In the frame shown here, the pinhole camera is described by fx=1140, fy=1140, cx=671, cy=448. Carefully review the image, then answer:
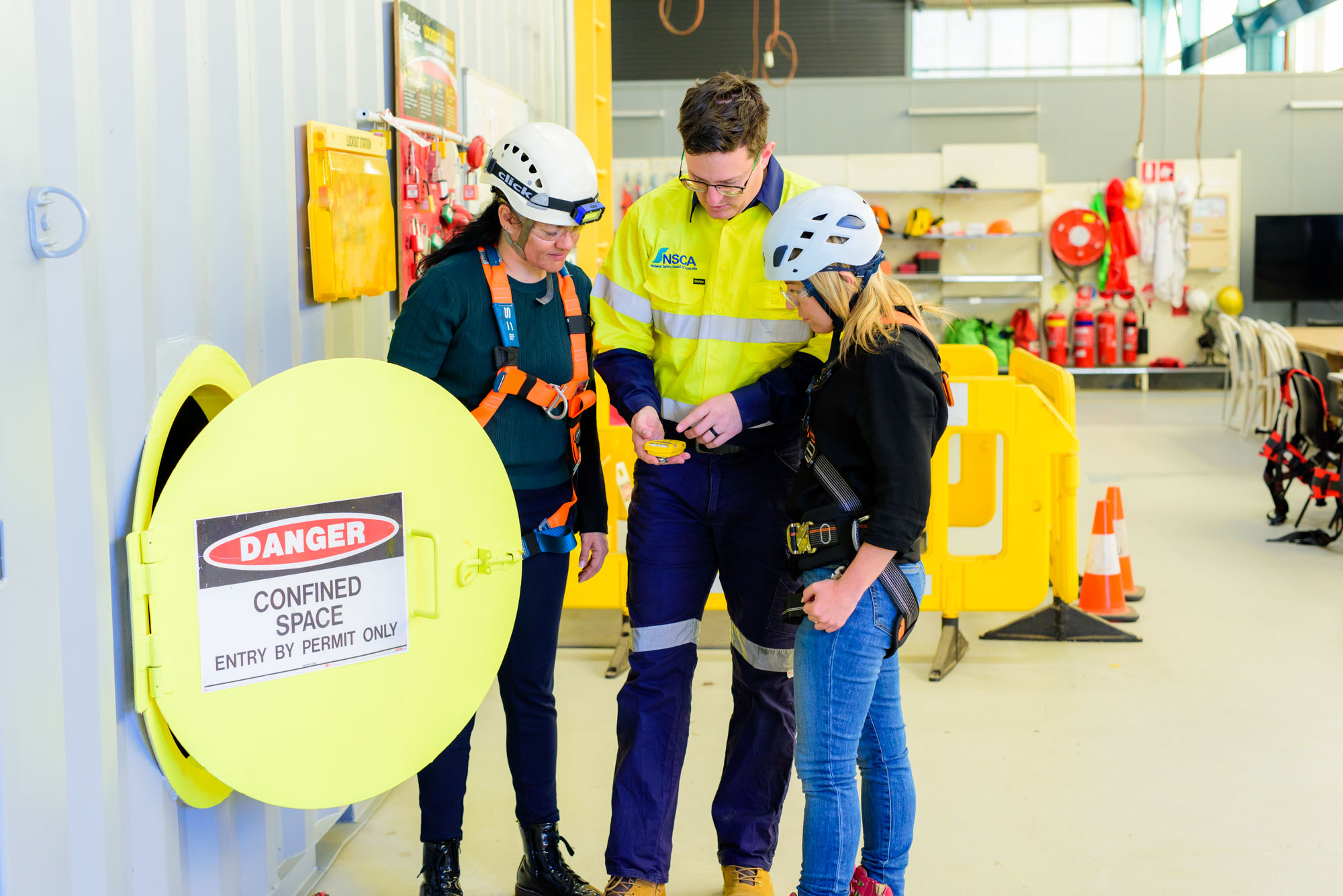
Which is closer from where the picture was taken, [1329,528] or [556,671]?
[556,671]

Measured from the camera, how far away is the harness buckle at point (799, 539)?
2.32 metres

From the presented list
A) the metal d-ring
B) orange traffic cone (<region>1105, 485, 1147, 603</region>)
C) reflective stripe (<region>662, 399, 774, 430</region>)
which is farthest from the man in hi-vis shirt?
orange traffic cone (<region>1105, 485, 1147, 603</region>)

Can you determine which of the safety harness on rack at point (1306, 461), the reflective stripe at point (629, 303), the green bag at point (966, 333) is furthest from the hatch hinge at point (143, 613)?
the green bag at point (966, 333)

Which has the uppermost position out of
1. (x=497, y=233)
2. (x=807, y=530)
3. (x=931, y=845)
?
(x=497, y=233)

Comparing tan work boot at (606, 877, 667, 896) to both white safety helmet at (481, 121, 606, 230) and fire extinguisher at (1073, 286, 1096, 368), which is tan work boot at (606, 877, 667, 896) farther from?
fire extinguisher at (1073, 286, 1096, 368)

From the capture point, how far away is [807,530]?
2.32m

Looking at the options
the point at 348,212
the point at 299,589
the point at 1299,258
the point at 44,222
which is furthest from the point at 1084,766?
the point at 1299,258

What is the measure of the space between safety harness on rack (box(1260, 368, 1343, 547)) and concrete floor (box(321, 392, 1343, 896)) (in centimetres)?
67

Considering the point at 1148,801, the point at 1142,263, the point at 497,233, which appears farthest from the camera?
the point at 1142,263

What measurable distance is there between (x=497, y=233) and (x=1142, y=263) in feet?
39.6

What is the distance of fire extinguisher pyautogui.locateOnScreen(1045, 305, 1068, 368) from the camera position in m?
12.9

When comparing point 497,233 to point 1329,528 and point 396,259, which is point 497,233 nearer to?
point 396,259

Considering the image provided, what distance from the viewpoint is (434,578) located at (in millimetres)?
2359

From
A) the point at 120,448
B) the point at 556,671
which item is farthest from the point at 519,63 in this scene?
the point at 120,448
